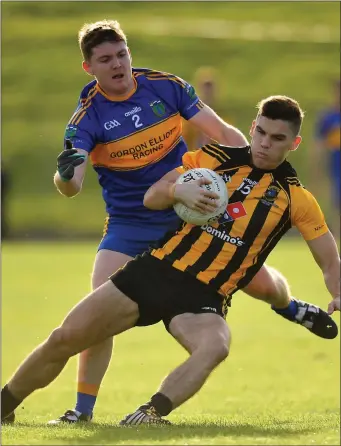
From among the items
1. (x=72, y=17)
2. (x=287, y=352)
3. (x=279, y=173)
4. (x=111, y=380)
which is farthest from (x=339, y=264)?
(x=72, y=17)

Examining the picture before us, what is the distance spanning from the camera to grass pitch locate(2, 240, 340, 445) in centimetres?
596

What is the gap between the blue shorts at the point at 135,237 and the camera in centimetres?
747

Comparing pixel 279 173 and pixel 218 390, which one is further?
pixel 218 390

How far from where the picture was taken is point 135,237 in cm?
749

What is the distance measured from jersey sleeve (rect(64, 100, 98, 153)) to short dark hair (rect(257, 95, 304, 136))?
117cm

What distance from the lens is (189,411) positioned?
813 centimetres

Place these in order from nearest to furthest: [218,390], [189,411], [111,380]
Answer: [189,411]
[218,390]
[111,380]

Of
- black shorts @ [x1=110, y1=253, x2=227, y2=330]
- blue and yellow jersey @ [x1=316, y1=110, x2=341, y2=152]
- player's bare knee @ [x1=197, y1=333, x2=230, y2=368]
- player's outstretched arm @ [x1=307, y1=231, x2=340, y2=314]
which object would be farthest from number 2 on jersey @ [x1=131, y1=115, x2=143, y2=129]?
blue and yellow jersey @ [x1=316, y1=110, x2=341, y2=152]

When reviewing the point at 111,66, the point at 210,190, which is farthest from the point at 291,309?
the point at 111,66

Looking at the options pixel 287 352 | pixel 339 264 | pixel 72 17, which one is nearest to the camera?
pixel 339 264

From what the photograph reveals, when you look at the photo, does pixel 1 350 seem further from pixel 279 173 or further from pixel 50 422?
pixel 279 173

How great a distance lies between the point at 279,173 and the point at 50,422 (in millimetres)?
1967

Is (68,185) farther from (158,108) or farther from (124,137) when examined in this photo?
(158,108)

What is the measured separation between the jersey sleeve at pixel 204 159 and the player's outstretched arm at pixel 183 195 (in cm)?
10
